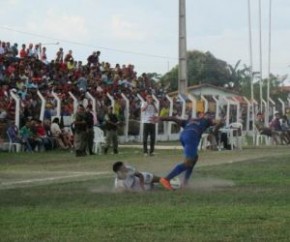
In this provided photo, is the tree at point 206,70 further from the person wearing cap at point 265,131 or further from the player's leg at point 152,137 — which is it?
the player's leg at point 152,137

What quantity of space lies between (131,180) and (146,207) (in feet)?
8.33

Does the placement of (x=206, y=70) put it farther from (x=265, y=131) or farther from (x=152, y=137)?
(x=152, y=137)

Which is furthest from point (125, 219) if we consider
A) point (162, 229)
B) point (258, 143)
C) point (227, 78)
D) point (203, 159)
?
point (227, 78)

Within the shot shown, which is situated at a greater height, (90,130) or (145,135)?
(90,130)

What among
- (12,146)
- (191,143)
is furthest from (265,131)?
(191,143)

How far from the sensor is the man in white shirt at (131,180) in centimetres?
1366

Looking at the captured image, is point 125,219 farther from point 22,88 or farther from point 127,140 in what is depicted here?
point 127,140

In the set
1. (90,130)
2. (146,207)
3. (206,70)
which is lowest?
(146,207)

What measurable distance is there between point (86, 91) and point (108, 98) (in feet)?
3.44

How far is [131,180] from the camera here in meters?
13.7

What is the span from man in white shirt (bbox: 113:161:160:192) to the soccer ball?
51 cm

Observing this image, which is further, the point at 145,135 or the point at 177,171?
the point at 145,135

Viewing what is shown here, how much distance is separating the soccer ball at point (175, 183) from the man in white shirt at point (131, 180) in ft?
1.67

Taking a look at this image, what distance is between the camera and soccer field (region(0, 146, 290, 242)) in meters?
8.80
